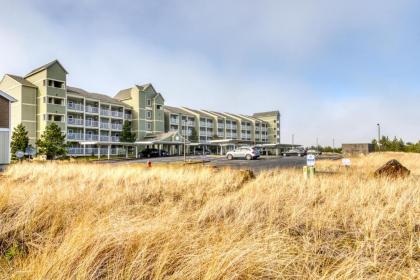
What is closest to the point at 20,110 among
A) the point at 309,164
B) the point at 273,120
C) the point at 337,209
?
the point at 309,164

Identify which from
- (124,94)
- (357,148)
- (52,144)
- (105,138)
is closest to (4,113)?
(52,144)

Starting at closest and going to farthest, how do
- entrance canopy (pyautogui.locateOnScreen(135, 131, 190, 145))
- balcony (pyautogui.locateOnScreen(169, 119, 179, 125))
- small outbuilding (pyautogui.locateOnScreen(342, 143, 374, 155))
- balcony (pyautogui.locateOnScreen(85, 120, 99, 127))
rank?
1. small outbuilding (pyautogui.locateOnScreen(342, 143, 374, 155))
2. balcony (pyautogui.locateOnScreen(85, 120, 99, 127))
3. entrance canopy (pyautogui.locateOnScreen(135, 131, 190, 145))
4. balcony (pyautogui.locateOnScreen(169, 119, 179, 125))

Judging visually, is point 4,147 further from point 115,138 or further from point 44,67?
point 115,138

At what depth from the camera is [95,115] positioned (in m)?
51.5

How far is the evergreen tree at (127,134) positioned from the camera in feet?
173

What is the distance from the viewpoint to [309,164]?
11242 millimetres

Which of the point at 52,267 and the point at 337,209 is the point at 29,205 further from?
the point at 337,209

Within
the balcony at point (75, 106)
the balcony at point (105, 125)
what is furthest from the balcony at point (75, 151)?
the balcony at point (105, 125)

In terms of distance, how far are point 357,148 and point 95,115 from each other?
41.7 meters

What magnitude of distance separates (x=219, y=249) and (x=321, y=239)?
5.90 feet

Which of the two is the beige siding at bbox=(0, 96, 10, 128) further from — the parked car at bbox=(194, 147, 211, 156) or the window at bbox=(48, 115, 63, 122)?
the parked car at bbox=(194, 147, 211, 156)

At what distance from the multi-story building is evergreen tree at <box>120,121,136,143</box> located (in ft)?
3.18

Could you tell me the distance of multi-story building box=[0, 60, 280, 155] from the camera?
43875 mm

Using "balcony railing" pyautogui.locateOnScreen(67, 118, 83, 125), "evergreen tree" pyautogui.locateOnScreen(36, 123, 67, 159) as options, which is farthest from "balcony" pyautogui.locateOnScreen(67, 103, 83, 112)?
"evergreen tree" pyautogui.locateOnScreen(36, 123, 67, 159)
